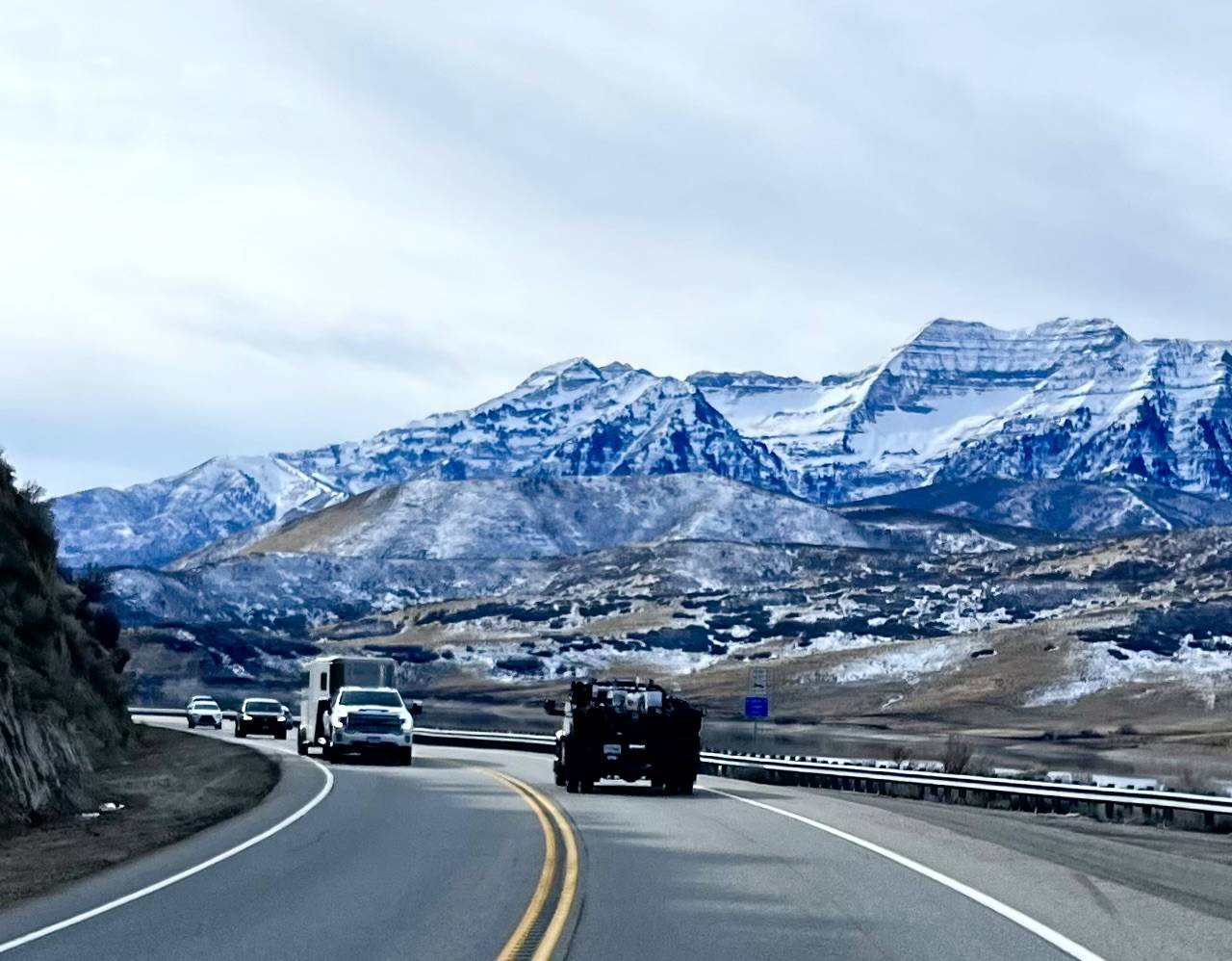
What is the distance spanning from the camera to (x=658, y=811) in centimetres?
2956

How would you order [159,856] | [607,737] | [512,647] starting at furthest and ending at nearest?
[512,647] → [607,737] → [159,856]

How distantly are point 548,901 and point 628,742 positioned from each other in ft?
62.3

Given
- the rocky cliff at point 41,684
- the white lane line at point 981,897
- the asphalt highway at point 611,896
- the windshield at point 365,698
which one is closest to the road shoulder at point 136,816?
the asphalt highway at point 611,896

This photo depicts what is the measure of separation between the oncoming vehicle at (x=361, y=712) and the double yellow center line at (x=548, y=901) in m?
18.6

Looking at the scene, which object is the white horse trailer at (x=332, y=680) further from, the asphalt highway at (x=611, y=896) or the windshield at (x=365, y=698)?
the asphalt highway at (x=611, y=896)

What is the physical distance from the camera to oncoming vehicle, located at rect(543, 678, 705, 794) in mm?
35406

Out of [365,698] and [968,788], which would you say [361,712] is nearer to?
[365,698]

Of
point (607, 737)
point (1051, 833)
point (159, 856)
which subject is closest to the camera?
point (159, 856)

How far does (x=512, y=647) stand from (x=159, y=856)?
168 meters

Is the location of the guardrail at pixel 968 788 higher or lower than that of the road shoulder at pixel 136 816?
higher

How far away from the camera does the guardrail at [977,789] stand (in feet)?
93.5

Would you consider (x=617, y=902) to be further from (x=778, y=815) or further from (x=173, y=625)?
(x=173, y=625)

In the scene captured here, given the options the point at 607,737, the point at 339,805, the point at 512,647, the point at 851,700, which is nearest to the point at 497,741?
the point at 607,737

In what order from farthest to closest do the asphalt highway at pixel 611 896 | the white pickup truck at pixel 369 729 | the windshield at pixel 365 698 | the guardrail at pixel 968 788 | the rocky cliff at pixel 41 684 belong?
the windshield at pixel 365 698, the white pickup truck at pixel 369 729, the rocky cliff at pixel 41 684, the guardrail at pixel 968 788, the asphalt highway at pixel 611 896
